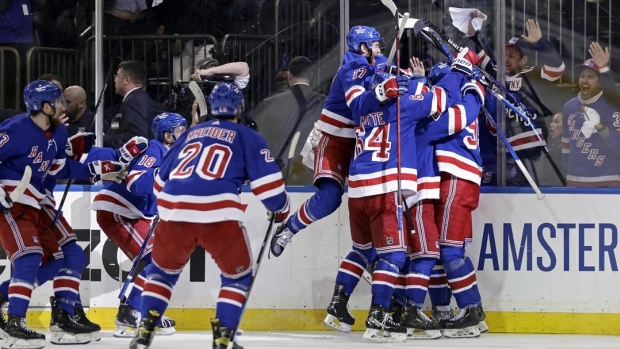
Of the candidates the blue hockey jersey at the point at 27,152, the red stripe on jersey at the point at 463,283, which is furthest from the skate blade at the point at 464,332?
the blue hockey jersey at the point at 27,152

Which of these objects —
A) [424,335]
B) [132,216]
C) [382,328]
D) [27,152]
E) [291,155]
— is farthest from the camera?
[291,155]

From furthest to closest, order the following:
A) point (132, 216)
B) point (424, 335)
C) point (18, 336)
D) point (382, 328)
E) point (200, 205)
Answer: point (132, 216) < point (424, 335) < point (382, 328) < point (18, 336) < point (200, 205)

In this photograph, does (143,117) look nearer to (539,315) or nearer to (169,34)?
(169,34)

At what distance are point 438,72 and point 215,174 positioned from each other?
187 centimetres

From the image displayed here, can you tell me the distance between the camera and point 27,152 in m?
6.86

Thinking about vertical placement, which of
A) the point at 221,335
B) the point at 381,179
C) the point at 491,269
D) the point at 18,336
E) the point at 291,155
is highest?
the point at 291,155

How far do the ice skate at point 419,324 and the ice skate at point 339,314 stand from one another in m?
0.31

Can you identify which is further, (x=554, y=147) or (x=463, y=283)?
(x=554, y=147)

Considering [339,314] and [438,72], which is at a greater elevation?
[438,72]

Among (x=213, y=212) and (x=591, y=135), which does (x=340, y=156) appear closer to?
(x=591, y=135)

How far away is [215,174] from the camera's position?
600cm

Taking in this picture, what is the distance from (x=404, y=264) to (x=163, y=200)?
67.3 inches

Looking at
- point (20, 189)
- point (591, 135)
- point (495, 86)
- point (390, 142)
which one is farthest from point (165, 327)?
point (591, 135)

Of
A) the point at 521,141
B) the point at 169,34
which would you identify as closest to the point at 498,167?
the point at 521,141
